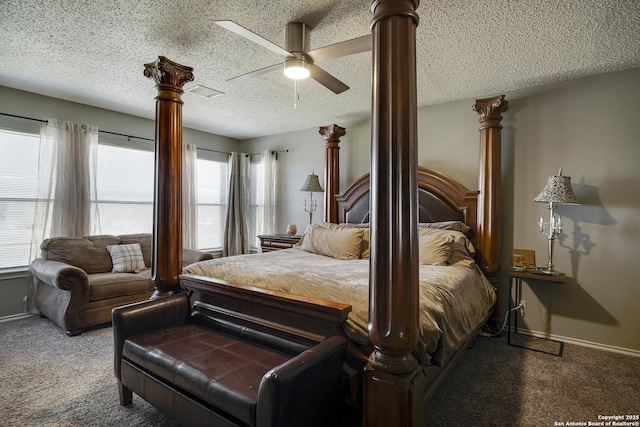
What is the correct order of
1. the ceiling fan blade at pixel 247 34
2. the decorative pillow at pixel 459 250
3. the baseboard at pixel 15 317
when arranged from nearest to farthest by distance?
the ceiling fan blade at pixel 247 34 → the decorative pillow at pixel 459 250 → the baseboard at pixel 15 317

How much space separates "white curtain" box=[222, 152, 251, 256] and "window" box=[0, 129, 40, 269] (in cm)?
252

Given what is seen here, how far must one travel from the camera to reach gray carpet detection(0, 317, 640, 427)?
1930 mm

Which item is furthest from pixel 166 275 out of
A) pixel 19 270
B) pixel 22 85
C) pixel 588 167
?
pixel 588 167

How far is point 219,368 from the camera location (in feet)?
5.38

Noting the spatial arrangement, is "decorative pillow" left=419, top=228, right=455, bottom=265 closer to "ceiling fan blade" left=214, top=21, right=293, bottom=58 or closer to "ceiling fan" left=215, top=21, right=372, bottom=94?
"ceiling fan" left=215, top=21, right=372, bottom=94

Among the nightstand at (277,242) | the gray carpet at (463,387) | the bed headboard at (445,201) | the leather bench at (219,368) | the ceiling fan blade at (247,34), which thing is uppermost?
the ceiling fan blade at (247,34)

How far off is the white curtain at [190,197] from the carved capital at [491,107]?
396 cm

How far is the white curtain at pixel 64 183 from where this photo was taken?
12.1 feet

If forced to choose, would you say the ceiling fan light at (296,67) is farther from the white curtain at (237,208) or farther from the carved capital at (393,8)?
the white curtain at (237,208)

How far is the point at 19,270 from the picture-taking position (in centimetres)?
366

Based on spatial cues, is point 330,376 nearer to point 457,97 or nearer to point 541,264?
point 541,264

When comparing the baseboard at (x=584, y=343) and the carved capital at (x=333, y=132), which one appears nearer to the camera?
the baseboard at (x=584, y=343)

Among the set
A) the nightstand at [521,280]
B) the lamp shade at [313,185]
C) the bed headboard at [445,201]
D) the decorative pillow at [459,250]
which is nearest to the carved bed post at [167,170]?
the decorative pillow at [459,250]

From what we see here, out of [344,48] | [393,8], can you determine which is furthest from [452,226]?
[393,8]
